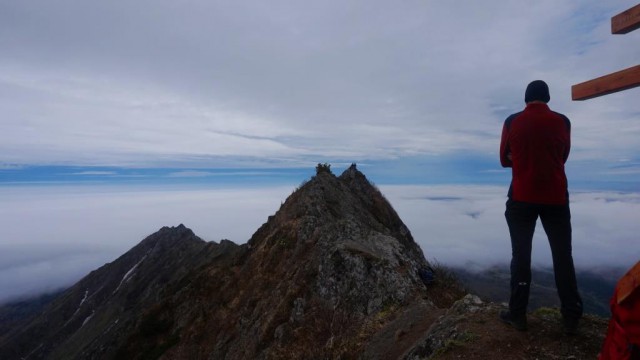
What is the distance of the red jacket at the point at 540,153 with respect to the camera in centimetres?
651

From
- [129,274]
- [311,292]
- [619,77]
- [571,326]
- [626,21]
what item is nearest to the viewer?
[626,21]

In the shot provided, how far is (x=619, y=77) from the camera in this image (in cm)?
529

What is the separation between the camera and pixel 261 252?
79.6 ft

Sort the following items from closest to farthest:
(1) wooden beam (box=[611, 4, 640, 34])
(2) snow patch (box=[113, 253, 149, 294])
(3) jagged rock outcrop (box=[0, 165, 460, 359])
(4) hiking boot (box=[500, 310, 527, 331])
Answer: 1. (1) wooden beam (box=[611, 4, 640, 34])
2. (4) hiking boot (box=[500, 310, 527, 331])
3. (3) jagged rock outcrop (box=[0, 165, 460, 359])
4. (2) snow patch (box=[113, 253, 149, 294])

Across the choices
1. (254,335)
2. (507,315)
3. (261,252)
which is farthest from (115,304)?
(507,315)

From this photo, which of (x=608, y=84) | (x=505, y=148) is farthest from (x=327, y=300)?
(x=608, y=84)

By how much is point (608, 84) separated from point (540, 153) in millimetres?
1426

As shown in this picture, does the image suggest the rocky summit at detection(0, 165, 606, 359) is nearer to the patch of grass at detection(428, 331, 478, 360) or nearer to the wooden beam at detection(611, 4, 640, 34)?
the patch of grass at detection(428, 331, 478, 360)

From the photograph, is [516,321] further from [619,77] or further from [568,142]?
[619,77]

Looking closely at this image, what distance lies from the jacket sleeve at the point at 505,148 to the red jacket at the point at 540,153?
0.65 feet

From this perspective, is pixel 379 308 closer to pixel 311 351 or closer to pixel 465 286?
pixel 311 351

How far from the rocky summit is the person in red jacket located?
34.4 inches

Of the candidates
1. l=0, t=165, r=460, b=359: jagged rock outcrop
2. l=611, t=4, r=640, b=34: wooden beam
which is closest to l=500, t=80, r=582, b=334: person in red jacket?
l=611, t=4, r=640, b=34: wooden beam

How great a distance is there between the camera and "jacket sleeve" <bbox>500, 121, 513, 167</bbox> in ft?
23.1
